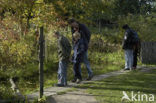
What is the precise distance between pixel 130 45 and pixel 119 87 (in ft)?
10.3

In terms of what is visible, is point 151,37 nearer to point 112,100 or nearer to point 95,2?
point 95,2

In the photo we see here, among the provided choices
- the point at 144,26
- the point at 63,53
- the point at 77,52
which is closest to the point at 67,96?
the point at 63,53

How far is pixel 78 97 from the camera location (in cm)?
542

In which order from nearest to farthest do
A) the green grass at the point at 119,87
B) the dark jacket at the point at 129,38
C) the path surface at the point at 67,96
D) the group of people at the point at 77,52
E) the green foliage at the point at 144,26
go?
the path surface at the point at 67,96
the green grass at the point at 119,87
the group of people at the point at 77,52
the dark jacket at the point at 129,38
the green foliage at the point at 144,26

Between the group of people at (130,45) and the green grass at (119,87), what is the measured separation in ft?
4.52

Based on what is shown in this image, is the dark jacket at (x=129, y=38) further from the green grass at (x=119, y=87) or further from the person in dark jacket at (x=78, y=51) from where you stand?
the person in dark jacket at (x=78, y=51)

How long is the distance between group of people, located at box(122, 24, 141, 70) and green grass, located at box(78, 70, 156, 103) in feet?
4.52

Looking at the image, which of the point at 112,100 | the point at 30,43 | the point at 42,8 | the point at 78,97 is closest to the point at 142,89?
the point at 112,100

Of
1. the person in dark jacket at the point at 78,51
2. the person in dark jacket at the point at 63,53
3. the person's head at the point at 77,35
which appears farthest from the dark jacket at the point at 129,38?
the person in dark jacket at the point at 63,53

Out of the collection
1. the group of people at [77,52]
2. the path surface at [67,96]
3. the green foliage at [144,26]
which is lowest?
the path surface at [67,96]

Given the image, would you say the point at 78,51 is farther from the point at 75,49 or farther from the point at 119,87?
the point at 119,87

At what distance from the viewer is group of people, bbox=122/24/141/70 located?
29.9 ft

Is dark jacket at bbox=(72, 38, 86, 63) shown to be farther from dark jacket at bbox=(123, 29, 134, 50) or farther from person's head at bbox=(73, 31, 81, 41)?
dark jacket at bbox=(123, 29, 134, 50)

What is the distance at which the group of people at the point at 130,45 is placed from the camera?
910 cm
